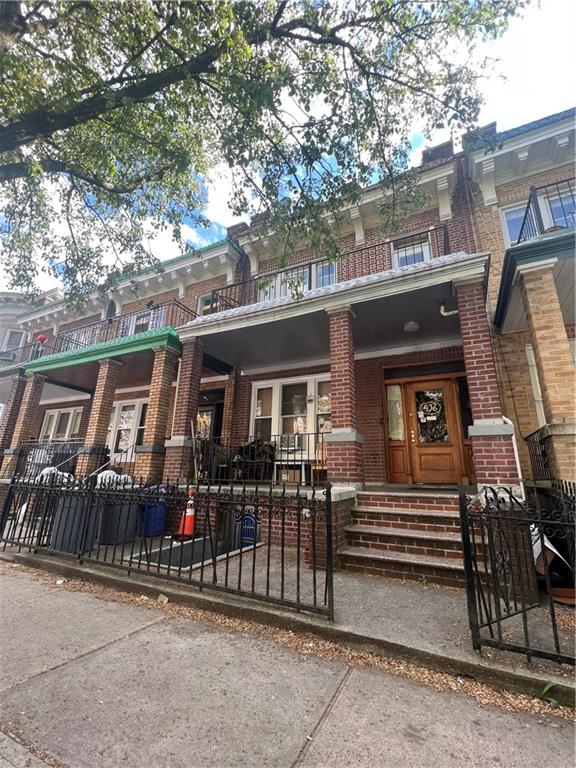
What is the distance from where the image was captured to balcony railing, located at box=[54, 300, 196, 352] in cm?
1190

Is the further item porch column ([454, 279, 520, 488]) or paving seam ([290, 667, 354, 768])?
porch column ([454, 279, 520, 488])

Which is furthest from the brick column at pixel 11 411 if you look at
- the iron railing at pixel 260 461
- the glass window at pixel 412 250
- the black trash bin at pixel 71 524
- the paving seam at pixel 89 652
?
the glass window at pixel 412 250

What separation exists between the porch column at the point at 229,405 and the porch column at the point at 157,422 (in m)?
1.91

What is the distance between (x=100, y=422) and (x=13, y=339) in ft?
49.4

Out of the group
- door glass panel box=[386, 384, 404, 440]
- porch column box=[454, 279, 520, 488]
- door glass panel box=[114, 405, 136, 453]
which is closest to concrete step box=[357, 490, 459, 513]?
porch column box=[454, 279, 520, 488]

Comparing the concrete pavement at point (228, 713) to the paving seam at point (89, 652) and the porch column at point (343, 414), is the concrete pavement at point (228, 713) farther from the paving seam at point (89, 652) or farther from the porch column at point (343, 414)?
the porch column at point (343, 414)

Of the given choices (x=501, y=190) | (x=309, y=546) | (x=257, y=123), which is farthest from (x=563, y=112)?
(x=309, y=546)

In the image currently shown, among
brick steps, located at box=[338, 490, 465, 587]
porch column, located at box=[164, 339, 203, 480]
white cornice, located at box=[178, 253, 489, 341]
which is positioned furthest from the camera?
porch column, located at box=[164, 339, 203, 480]

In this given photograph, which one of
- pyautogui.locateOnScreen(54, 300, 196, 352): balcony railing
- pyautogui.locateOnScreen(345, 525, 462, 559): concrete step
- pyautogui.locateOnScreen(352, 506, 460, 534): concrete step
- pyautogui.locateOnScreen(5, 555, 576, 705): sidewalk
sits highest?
pyautogui.locateOnScreen(54, 300, 196, 352): balcony railing

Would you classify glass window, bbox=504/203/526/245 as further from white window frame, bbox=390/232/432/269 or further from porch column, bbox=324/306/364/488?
porch column, bbox=324/306/364/488

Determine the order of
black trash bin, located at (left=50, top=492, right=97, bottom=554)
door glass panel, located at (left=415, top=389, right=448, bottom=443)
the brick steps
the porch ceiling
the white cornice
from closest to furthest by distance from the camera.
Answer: the brick steps < black trash bin, located at (left=50, top=492, right=97, bottom=554) < the white cornice < the porch ceiling < door glass panel, located at (left=415, top=389, right=448, bottom=443)

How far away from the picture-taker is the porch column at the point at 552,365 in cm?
471

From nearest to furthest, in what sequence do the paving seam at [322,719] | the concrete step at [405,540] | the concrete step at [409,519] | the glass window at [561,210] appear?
1. the paving seam at [322,719]
2. the concrete step at [405,540]
3. the concrete step at [409,519]
4. the glass window at [561,210]

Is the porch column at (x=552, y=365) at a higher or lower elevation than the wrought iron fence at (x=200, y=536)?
higher
